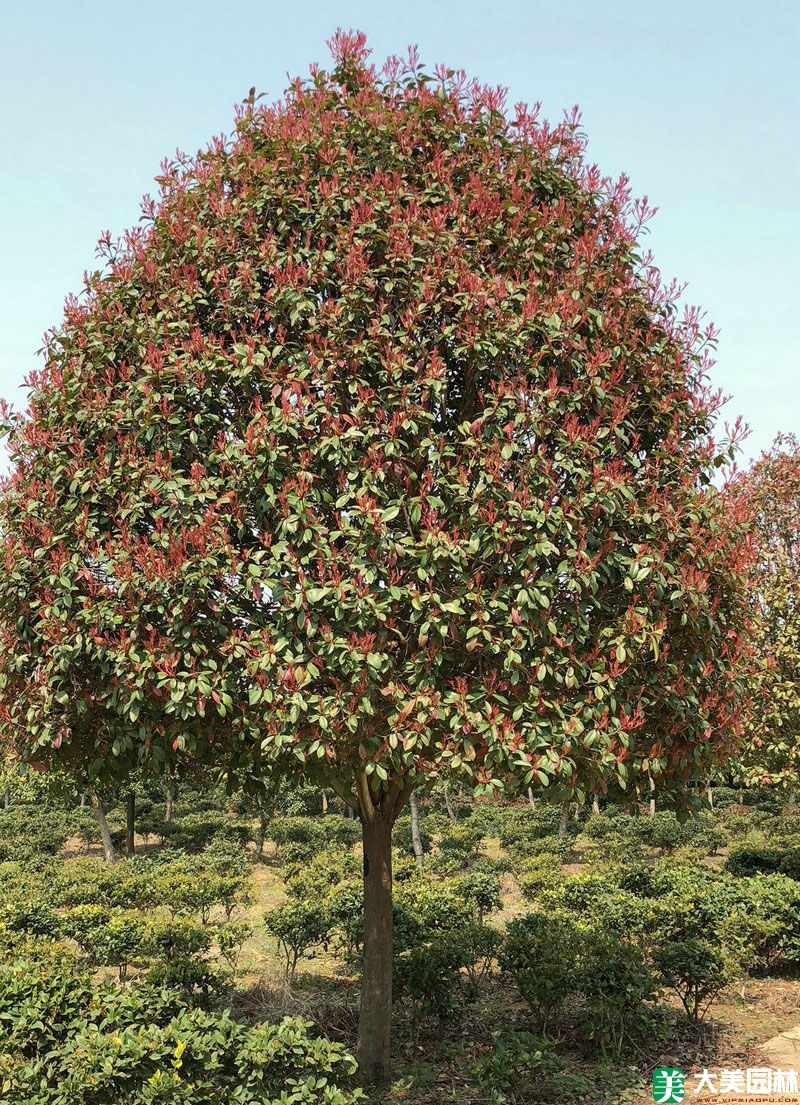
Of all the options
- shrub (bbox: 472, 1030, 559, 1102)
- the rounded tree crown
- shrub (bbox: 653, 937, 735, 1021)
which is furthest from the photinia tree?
shrub (bbox: 653, 937, 735, 1021)

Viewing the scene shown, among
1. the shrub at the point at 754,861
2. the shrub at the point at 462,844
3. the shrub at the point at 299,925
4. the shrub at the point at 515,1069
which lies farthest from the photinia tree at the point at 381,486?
the shrub at the point at 462,844

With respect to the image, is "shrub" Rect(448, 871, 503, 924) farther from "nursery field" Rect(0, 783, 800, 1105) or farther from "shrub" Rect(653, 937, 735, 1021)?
"shrub" Rect(653, 937, 735, 1021)

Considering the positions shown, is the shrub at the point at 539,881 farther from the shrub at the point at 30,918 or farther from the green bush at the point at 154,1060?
the green bush at the point at 154,1060

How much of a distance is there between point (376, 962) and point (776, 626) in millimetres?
9494

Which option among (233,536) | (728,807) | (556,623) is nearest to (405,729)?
(556,623)

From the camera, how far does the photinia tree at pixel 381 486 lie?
16.5 feet

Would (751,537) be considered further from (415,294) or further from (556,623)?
(415,294)

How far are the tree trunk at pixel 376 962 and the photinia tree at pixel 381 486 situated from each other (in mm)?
1178

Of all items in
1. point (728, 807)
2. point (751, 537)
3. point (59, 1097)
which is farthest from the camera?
point (728, 807)

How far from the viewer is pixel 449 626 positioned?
201 inches

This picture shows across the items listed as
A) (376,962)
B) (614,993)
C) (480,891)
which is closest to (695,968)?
(614,993)

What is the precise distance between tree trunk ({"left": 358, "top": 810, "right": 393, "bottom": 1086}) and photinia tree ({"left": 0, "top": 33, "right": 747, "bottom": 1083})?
118cm

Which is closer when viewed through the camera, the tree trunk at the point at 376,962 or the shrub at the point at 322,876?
the tree trunk at the point at 376,962

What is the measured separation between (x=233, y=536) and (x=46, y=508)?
1.40 metres
